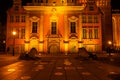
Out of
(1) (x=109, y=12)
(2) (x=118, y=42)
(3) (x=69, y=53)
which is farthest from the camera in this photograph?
(2) (x=118, y=42)

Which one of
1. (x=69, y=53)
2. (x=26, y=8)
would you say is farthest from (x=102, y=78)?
(x=26, y=8)

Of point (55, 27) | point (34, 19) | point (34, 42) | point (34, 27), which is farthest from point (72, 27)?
point (34, 42)

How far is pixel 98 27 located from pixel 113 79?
43877mm

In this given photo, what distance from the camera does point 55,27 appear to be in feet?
193

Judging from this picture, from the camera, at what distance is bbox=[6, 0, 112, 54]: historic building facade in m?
57.8

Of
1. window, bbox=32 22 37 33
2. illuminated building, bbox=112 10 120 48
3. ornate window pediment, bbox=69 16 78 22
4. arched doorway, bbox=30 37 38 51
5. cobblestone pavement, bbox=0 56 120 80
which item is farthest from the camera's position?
illuminated building, bbox=112 10 120 48

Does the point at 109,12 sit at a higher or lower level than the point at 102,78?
higher

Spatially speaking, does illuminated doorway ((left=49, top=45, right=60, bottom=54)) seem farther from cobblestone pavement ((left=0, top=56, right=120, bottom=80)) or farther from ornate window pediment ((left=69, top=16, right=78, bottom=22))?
cobblestone pavement ((left=0, top=56, right=120, bottom=80))

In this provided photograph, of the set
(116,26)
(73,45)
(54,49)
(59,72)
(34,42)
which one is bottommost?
(59,72)

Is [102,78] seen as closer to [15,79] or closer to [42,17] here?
[15,79]

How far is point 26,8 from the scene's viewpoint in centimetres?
5862

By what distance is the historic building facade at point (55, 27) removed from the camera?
189ft

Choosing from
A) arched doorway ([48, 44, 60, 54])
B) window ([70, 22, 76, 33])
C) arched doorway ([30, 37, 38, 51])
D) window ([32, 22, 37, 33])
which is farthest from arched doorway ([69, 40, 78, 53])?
window ([32, 22, 37, 33])

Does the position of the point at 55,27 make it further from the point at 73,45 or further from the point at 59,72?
the point at 59,72
